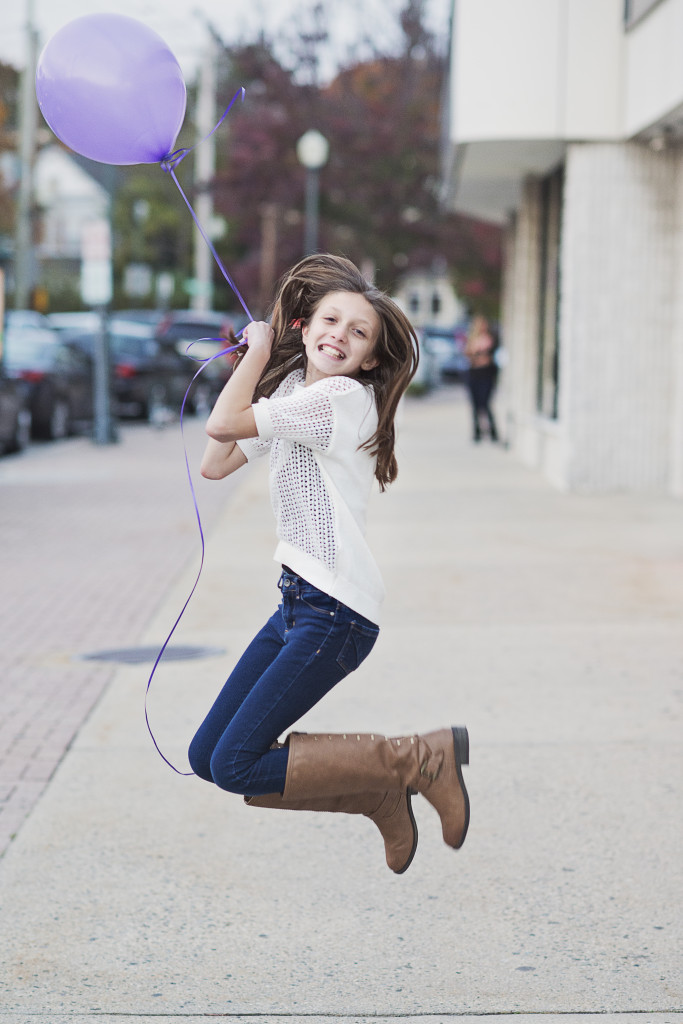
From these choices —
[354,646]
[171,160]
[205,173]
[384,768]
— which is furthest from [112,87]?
[205,173]

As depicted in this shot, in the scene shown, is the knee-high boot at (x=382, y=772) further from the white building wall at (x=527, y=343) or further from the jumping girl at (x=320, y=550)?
the white building wall at (x=527, y=343)

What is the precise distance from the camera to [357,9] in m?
35.2

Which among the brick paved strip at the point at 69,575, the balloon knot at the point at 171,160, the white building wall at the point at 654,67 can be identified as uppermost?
the white building wall at the point at 654,67

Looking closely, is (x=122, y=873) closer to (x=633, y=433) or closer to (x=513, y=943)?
(x=513, y=943)

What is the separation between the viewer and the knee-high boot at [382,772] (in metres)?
3.42

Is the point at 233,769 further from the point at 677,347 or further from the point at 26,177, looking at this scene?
the point at 26,177

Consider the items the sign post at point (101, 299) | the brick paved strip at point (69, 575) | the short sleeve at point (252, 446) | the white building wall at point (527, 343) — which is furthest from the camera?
the sign post at point (101, 299)

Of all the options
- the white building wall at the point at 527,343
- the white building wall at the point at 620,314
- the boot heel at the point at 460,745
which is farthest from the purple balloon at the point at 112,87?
the white building wall at the point at 527,343

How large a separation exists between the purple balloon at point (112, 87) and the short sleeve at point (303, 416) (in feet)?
2.71

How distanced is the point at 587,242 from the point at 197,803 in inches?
391

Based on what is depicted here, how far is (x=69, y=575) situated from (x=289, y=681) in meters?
6.44

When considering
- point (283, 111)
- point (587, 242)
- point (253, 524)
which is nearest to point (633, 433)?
point (587, 242)

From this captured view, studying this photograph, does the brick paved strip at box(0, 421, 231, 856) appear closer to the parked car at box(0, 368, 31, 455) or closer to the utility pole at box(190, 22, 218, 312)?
the parked car at box(0, 368, 31, 455)

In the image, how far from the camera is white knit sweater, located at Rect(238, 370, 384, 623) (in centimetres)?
332
